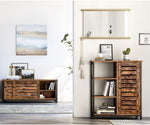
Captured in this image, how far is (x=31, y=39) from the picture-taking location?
770 cm

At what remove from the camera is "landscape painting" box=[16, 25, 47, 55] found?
25.1ft

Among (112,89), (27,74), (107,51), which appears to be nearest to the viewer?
(112,89)

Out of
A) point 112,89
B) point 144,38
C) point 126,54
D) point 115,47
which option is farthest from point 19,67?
point 144,38

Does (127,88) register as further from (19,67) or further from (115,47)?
(19,67)

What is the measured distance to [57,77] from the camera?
302 inches

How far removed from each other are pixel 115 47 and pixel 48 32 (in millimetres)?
2951

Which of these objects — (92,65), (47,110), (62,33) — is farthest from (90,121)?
(62,33)

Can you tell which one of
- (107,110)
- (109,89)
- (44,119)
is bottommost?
(44,119)

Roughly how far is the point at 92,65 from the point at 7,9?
3577 mm

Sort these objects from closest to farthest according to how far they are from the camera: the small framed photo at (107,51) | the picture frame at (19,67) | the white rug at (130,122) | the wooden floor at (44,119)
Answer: the white rug at (130,122), the wooden floor at (44,119), the small framed photo at (107,51), the picture frame at (19,67)

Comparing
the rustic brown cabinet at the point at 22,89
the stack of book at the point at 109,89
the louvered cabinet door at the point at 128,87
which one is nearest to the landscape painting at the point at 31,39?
the rustic brown cabinet at the point at 22,89

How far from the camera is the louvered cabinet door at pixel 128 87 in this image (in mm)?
4844

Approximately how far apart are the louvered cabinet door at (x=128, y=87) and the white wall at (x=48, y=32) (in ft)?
9.80

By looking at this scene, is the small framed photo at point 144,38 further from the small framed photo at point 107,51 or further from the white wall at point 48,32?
the white wall at point 48,32
